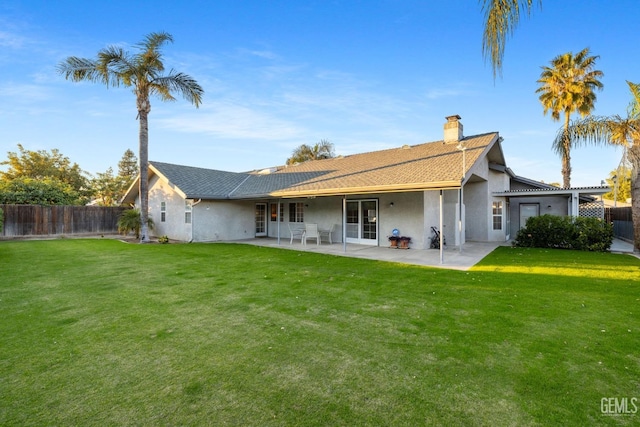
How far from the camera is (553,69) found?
705 inches

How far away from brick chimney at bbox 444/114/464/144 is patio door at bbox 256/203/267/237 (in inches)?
396

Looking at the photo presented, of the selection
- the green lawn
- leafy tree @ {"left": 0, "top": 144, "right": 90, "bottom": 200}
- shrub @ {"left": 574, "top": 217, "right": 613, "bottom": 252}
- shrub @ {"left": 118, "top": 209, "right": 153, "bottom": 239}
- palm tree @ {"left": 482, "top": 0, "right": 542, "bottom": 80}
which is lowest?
the green lawn

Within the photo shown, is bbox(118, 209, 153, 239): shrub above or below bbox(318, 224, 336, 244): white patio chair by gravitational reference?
above

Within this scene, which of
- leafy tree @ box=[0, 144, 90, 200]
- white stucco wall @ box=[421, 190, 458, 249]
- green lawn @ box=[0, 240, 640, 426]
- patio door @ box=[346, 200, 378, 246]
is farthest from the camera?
leafy tree @ box=[0, 144, 90, 200]

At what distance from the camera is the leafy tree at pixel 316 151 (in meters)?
33.9

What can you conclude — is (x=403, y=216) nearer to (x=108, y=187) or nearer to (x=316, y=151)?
(x=316, y=151)

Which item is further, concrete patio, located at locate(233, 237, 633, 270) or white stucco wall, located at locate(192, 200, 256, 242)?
white stucco wall, located at locate(192, 200, 256, 242)

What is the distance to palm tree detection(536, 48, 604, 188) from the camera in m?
16.8

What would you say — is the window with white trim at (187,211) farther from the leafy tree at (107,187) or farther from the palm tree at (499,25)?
the leafy tree at (107,187)

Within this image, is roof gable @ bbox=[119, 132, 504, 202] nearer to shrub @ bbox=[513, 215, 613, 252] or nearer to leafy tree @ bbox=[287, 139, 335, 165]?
shrub @ bbox=[513, 215, 613, 252]

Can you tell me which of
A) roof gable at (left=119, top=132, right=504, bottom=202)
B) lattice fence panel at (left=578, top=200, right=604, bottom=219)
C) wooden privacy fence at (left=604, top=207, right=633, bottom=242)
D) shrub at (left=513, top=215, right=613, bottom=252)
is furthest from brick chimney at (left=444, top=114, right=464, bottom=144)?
wooden privacy fence at (left=604, top=207, right=633, bottom=242)

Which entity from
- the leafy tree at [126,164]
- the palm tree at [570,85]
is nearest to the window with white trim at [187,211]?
the palm tree at [570,85]

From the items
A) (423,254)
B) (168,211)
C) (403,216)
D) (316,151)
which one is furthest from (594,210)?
(316,151)

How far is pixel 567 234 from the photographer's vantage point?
11266 millimetres
